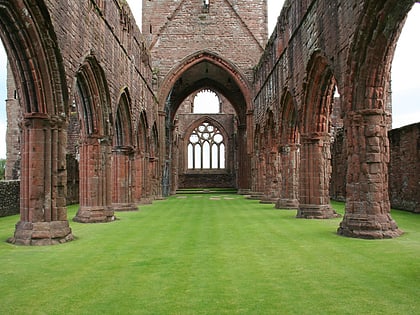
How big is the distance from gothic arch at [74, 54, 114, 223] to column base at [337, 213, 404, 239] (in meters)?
5.98

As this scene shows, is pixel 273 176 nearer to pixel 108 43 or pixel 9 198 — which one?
pixel 108 43

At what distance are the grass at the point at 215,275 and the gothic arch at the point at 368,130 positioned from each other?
0.44 meters

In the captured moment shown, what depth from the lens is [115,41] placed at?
1275 cm

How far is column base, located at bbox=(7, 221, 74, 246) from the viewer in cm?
716

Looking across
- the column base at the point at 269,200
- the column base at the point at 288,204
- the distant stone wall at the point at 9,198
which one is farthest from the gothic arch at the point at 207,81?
the distant stone wall at the point at 9,198

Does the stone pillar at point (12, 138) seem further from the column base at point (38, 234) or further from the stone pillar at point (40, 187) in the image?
the column base at point (38, 234)

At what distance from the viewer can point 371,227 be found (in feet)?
24.4

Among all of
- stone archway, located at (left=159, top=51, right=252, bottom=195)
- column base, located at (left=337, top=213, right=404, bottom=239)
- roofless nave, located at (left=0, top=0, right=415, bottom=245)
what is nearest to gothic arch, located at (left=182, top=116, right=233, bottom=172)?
stone archway, located at (left=159, top=51, right=252, bottom=195)

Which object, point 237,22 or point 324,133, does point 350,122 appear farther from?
point 237,22

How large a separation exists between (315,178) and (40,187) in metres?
6.57

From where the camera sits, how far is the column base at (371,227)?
7367mm

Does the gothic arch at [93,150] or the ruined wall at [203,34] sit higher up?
the ruined wall at [203,34]

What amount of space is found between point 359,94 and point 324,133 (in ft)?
11.5

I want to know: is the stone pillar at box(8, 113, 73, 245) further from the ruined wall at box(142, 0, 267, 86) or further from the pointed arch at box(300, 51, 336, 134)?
the ruined wall at box(142, 0, 267, 86)
